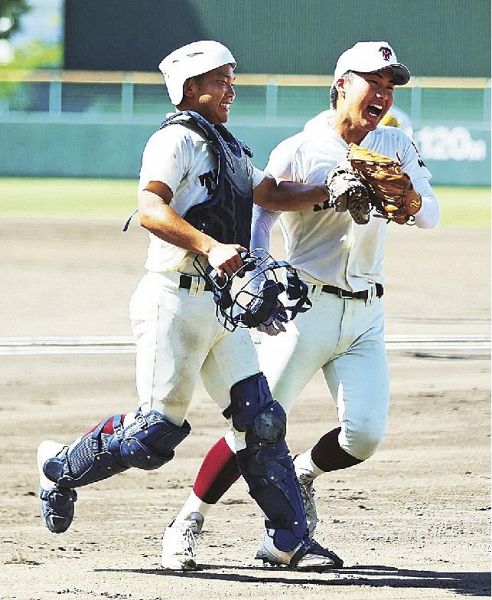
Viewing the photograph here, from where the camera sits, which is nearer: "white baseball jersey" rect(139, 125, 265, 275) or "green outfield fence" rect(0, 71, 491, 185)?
"white baseball jersey" rect(139, 125, 265, 275)

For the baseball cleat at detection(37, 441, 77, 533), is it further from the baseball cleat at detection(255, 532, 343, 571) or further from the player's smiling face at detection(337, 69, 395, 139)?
the player's smiling face at detection(337, 69, 395, 139)

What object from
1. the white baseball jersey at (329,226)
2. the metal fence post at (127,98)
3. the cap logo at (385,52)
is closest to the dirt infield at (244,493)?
the white baseball jersey at (329,226)

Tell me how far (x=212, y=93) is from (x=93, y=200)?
20002 mm

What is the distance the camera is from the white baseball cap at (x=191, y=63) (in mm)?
4676

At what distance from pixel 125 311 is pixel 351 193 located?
732cm

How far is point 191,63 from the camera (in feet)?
15.4

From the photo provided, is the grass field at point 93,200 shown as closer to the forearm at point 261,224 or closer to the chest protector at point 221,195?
the forearm at point 261,224

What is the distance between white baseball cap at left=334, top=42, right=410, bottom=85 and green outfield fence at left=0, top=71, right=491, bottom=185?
84.6 feet

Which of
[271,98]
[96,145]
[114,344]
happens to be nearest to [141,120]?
[96,145]

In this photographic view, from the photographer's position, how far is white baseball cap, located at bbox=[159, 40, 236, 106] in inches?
184

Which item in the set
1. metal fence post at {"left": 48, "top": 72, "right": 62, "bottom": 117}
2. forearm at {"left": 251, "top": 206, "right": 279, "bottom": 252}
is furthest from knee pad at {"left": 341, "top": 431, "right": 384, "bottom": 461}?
metal fence post at {"left": 48, "top": 72, "right": 62, "bottom": 117}

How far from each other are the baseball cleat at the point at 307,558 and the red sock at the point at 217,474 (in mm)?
262

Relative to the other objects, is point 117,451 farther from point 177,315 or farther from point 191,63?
point 191,63

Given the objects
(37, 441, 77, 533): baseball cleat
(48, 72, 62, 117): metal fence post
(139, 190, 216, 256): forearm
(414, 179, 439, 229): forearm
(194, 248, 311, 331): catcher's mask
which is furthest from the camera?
(48, 72, 62, 117): metal fence post
